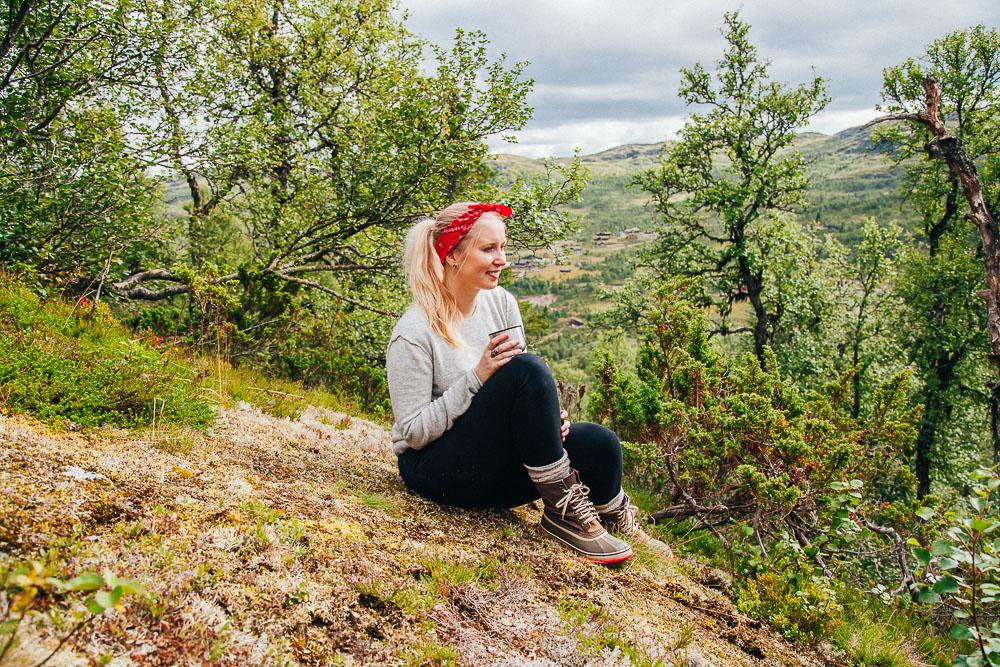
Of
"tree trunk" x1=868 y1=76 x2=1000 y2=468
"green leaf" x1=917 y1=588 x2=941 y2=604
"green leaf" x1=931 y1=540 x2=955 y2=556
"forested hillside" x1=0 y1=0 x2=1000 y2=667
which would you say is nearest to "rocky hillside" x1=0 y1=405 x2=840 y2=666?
"forested hillside" x1=0 y1=0 x2=1000 y2=667

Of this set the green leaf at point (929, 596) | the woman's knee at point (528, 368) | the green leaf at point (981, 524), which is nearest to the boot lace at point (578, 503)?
the woman's knee at point (528, 368)

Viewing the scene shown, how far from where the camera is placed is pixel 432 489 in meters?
3.56

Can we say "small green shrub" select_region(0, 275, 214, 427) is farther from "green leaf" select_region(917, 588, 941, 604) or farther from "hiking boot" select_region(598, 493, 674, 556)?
"green leaf" select_region(917, 588, 941, 604)

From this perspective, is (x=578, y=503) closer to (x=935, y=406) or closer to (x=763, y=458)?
(x=763, y=458)

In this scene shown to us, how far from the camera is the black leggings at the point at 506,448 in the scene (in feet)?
10.5

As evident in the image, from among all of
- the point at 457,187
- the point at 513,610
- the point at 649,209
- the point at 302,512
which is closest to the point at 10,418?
the point at 302,512

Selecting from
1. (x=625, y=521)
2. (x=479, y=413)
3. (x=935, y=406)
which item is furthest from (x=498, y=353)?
(x=935, y=406)

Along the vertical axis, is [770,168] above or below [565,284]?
above

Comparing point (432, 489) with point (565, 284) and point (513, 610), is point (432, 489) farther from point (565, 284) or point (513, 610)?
point (565, 284)

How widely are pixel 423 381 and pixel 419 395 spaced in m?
0.09

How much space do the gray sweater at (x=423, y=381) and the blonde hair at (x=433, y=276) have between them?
62 mm

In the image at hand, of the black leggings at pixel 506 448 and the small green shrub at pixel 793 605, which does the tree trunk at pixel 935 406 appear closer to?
the small green shrub at pixel 793 605

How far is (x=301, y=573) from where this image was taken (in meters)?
2.44

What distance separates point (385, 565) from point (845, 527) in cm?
291
